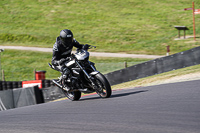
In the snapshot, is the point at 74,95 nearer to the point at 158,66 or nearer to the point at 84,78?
the point at 84,78

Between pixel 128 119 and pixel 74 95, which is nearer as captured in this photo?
pixel 128 119

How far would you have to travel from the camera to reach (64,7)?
4503cm

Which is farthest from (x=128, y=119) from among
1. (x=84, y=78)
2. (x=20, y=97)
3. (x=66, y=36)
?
(x=20, y=97)

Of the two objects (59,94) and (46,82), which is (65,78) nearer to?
(59,94)

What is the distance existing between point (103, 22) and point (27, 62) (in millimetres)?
13821

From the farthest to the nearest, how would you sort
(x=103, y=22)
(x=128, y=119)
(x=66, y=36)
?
1. (x=103, y=22)
2. (x=66, y=36)
3. (x=128, y=119)

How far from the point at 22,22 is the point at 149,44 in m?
19.1

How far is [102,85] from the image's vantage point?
7.30 m

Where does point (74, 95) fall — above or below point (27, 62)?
above

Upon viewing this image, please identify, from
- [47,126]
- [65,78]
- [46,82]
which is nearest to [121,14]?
[46,82]

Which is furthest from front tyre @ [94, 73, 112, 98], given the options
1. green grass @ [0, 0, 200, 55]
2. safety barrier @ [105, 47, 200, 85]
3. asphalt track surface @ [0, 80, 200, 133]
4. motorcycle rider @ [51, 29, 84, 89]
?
green grass @ [0, 0, 200, 55]

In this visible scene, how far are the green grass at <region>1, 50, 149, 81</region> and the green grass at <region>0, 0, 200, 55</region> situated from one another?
3.51 metres

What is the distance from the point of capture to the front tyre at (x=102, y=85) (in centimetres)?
713

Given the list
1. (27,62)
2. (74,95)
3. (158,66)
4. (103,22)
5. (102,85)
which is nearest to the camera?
(102,85)
